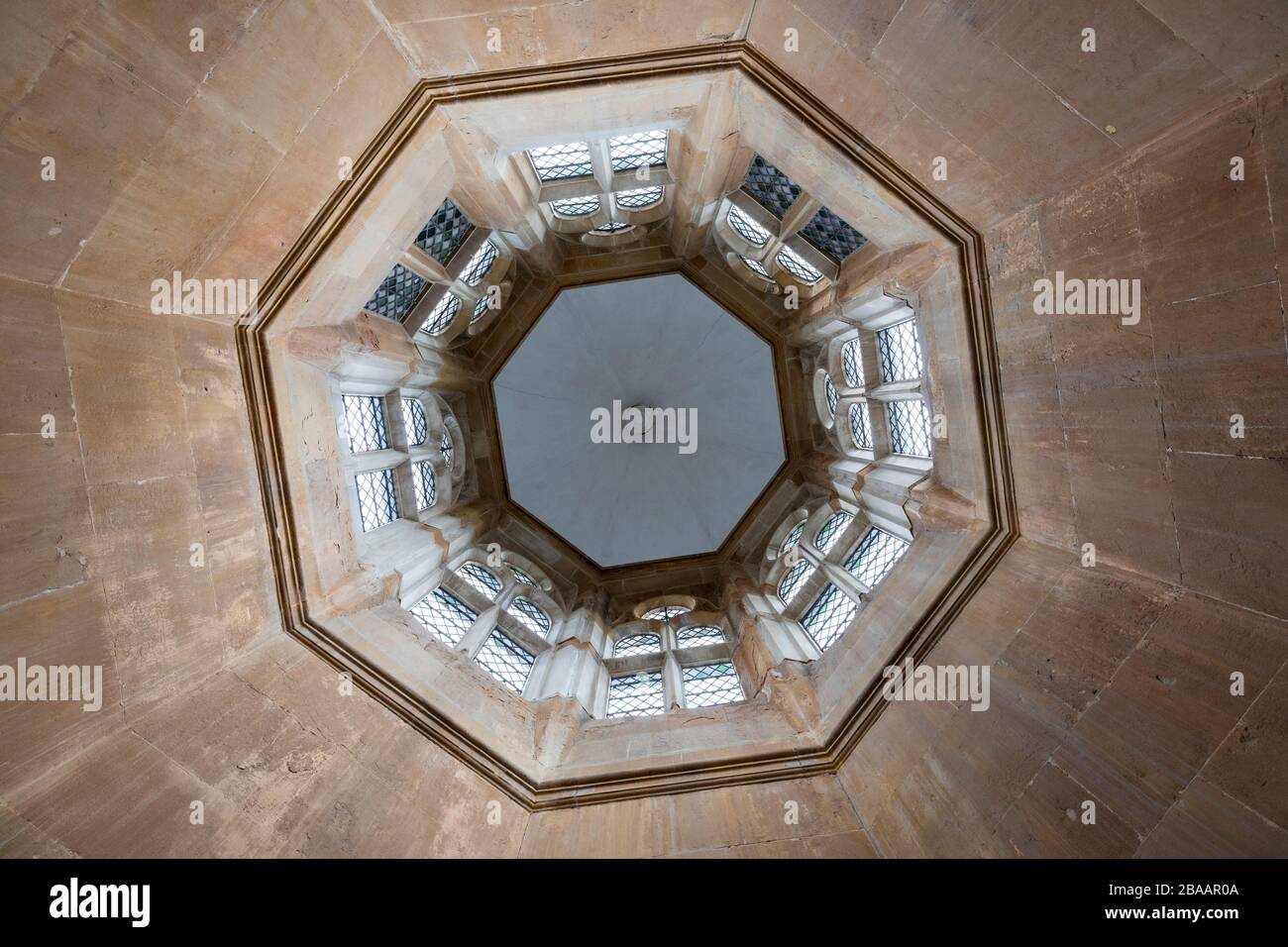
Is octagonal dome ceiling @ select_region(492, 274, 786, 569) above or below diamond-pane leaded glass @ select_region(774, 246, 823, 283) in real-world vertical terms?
below

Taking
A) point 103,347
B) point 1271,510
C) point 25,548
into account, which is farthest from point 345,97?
point 1271,510

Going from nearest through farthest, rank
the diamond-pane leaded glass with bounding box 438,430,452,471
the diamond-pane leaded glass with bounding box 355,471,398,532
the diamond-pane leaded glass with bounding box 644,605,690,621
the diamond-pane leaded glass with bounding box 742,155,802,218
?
the diamond-pane leaded glass with bounding box 355,471,398,532, the diamond-pane leaded glass with bounding box 742,155,802,218, the diamond-pane leaded glass with bounding box 438,430,452,471, the diamond-pane leaded glass with bounding box 644,605,690,621

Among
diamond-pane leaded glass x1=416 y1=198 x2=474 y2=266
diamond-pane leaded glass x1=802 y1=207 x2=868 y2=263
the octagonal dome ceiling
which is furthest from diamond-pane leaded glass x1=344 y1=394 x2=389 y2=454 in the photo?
diamond-pane leaded glass x1=802 y1=207 x2=868 y2=263

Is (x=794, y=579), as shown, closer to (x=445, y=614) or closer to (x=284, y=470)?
(x=445, y=614)

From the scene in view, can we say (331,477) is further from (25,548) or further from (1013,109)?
(1013,109)

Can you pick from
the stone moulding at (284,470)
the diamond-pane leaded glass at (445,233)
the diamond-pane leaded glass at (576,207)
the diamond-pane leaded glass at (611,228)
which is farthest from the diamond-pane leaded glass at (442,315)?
the stone moulding at (284,470)

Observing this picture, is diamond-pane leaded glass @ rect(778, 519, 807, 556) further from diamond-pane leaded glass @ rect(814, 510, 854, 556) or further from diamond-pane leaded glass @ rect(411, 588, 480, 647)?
diamond-pane leaded glass @ rect(411, 588, 480, 647)

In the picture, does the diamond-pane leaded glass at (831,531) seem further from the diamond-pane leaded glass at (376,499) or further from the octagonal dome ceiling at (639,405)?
the diamond-pane leaded glass at (376,499)
